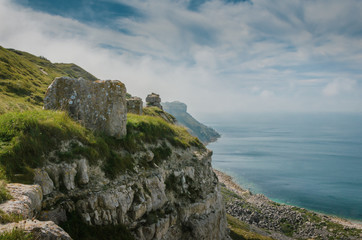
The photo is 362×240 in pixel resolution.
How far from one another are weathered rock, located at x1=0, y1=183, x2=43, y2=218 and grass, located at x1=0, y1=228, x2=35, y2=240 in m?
1.31

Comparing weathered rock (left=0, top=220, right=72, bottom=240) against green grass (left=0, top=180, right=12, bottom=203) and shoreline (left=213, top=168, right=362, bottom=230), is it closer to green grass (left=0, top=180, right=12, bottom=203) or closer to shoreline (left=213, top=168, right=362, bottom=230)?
green grass (left=0, top=180, right=12, bottom=203)

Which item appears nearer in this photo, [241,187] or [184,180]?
[184,180]

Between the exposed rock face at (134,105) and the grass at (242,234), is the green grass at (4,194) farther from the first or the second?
the grass at (242,234)

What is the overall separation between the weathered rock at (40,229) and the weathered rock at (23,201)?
3.13ft

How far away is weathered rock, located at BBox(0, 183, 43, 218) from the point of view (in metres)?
5.28

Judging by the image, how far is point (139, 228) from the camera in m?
10.5

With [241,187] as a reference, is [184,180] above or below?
above

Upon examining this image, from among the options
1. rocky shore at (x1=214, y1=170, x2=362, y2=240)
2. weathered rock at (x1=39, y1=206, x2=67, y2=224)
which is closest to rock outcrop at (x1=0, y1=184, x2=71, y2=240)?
weathered rock at (x1=39, y1=206, x2=67, y2=224)

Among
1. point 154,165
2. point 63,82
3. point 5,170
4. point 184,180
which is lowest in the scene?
point 184,180

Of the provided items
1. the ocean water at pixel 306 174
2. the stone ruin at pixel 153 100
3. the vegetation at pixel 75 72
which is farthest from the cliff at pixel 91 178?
the vegetation at pixel 75 72

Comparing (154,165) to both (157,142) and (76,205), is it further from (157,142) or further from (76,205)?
(76,205)

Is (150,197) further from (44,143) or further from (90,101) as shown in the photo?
(90,101)

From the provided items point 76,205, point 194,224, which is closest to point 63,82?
point 76,205

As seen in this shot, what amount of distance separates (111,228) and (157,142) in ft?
25.3
